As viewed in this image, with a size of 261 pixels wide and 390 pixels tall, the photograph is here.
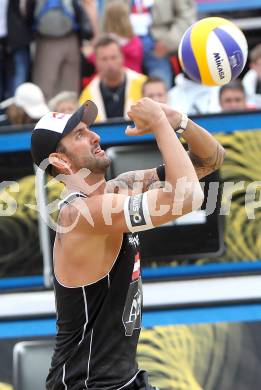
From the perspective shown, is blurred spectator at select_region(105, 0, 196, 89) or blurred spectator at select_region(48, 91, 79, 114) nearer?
blurred spectator at select_region(48, 91, 79, 114)

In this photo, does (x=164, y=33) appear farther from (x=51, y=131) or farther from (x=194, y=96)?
(x=51, y=131)

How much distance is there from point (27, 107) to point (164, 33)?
1.63 meters

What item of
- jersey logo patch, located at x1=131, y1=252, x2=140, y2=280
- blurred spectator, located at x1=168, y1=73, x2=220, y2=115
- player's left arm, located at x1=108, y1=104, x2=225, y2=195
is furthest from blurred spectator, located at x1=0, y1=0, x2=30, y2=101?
jersey logo patch, located at x1=131, y1=252, x2=140, y2=280

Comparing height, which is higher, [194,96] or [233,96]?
[233,96]

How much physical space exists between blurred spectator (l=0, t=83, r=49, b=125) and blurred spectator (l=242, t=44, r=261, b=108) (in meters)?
1.77

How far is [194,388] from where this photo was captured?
Result: 5746mm

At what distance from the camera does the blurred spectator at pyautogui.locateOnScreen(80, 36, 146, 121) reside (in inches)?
285

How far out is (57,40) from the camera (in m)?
8.08

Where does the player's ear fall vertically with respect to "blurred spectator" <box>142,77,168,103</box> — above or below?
above

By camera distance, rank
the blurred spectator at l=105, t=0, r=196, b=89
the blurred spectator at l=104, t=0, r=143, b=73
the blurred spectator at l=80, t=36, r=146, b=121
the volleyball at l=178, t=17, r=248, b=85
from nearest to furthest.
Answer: the volleyball at l=178, t=17, r=248, b=85, the blurred spectator at l=80, t=36, r=146, b=121, the blurred spectator at l=104, t=0, r=143, b=73, the blurred spectator at l=105, t=0, r=196, b=89

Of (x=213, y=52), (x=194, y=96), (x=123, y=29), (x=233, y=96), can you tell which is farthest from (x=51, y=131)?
(x=123, y=29)

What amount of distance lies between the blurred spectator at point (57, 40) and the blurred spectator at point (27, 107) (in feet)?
2.96

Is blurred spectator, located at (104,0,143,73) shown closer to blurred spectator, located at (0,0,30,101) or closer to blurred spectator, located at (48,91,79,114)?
blurred spectator, located at (0,0,30,101)

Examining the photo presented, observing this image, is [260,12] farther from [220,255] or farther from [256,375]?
[256,375]
